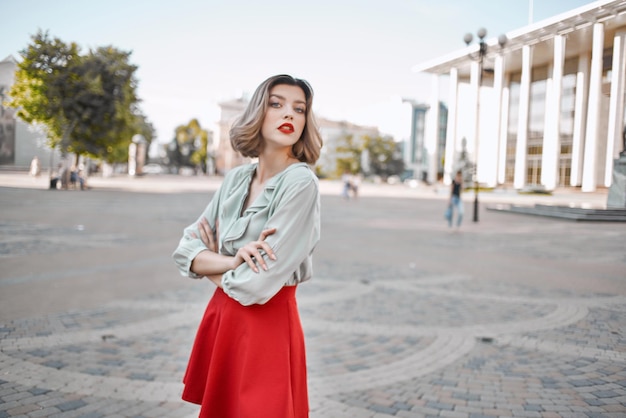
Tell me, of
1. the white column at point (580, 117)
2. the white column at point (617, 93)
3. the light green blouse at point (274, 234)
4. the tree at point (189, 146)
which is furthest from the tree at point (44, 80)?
the tree at point (189, 146)

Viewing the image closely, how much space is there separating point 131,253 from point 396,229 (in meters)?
8.83

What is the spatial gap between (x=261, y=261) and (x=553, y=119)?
3.60m

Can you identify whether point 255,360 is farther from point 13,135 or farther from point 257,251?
point 13,135

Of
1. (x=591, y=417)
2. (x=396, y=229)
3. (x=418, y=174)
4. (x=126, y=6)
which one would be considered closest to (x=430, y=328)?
(x=591, y=417)

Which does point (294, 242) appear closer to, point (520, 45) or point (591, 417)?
point (591, 417)

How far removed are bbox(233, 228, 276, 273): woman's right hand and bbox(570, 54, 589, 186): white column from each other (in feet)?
8.18

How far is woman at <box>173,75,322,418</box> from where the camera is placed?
78.7 inches

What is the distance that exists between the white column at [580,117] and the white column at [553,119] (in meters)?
0.15

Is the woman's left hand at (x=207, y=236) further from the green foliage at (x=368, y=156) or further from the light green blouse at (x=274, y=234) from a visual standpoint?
the green foliage at (x=368, y=156)

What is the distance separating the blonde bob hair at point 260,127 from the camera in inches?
88.0

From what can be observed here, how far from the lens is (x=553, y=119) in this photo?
4523mm

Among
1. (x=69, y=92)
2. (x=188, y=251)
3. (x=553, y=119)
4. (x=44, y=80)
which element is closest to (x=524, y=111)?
(x=553, y=119)

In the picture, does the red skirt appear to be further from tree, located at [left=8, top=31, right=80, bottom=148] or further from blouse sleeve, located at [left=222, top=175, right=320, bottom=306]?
tree, located at [left=8, top=31, right=80, bottom=148]

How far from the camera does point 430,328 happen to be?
5.69 m
